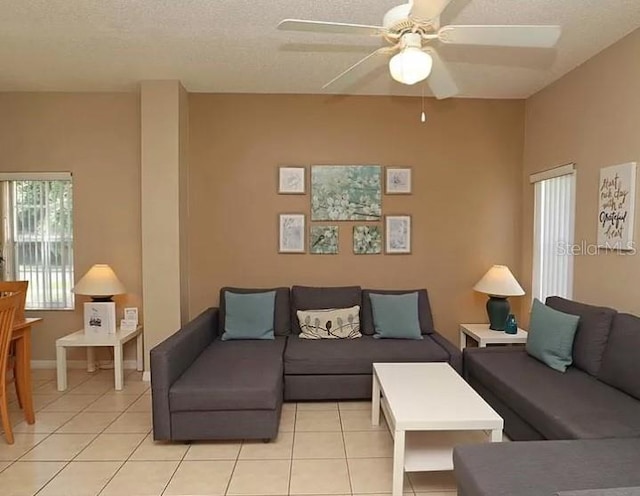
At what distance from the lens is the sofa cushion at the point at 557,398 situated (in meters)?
2.14

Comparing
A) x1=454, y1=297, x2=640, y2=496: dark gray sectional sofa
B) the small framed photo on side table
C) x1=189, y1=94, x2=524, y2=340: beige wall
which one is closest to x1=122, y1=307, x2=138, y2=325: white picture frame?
the small framed photo on side table

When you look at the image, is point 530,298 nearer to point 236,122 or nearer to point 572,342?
point 572,342

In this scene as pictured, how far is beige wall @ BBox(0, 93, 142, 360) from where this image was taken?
431 centimetres

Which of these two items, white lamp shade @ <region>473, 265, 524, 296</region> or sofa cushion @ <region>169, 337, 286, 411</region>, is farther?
white lamp shade @ <region>473, 265, 524, 296</region>

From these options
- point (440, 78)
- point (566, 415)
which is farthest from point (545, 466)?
point (440, 78)

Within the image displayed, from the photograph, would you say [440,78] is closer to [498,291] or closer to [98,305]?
[498,291]

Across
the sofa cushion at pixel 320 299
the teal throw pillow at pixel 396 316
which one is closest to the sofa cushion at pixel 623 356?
the teal throw pillow at pixel 396 316

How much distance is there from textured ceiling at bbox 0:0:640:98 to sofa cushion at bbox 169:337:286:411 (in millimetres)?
2190

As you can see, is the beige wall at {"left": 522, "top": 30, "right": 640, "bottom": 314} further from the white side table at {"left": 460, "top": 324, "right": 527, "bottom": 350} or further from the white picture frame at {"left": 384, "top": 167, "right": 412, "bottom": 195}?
the white picture frame at {"left": 384, "top": 167, "right": 412, "bottom": 195}

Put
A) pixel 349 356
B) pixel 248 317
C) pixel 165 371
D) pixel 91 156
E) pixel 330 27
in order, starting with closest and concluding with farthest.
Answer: pixel 330 27 → pixel 165 371 → pixel 349 356 → pixel 248 317 → pixel 91 156

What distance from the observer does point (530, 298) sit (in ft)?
14.1

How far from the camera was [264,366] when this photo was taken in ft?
10.4

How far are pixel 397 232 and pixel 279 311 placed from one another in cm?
144

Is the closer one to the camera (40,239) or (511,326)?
(511,326)
